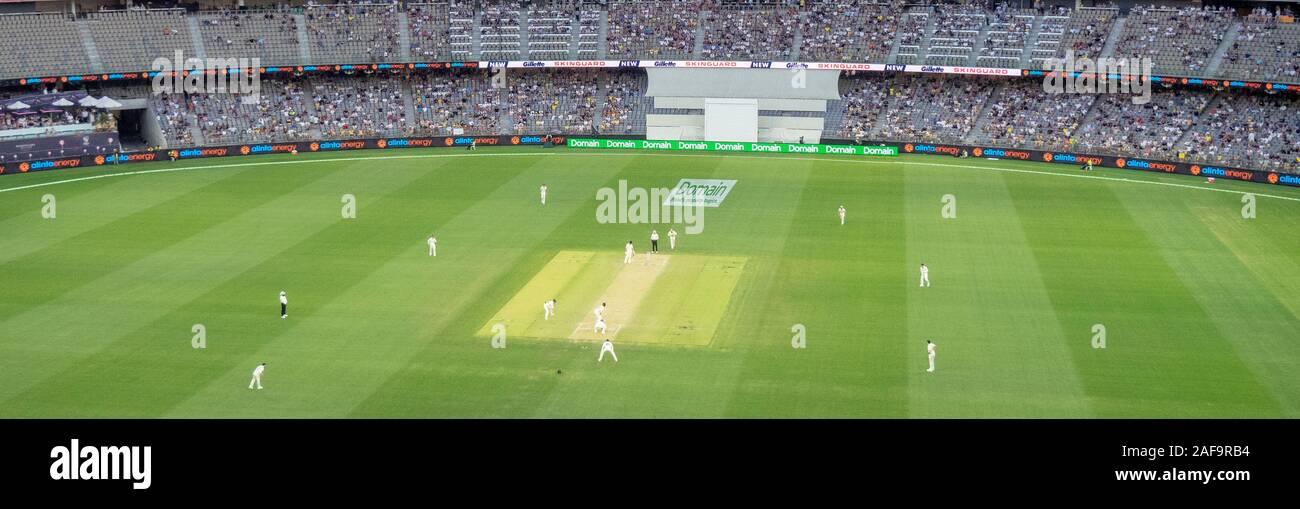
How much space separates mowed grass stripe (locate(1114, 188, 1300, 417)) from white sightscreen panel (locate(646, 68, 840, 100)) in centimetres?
2389

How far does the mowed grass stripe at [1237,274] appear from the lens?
35531 mm

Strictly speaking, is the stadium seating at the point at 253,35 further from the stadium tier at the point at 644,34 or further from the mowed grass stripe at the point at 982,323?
the mowed grass stripe at the point at 982,323

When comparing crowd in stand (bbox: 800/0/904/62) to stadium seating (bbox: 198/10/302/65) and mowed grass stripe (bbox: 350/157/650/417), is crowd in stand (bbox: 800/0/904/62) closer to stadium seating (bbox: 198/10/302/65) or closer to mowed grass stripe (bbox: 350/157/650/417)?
mowed grass stripe (bbox: 350/157/650/417)

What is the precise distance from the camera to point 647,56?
83875mm

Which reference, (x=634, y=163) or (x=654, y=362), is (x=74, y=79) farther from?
(x=654, y=362)

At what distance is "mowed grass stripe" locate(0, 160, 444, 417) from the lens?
107 ft

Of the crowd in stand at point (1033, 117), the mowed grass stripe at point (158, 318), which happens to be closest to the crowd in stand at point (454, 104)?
the mowed grass stripe at point (158, 318)

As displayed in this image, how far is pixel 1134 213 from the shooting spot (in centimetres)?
5681

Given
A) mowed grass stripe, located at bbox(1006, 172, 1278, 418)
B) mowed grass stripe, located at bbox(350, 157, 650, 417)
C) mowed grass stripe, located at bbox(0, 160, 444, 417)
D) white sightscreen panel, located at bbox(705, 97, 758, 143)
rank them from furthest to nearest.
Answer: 1. white sightscreen panel, located at bbox(705, 97, 758, 143)
2. mowed grass stripe, located at bbox(0, 160, 444, 417)
3. mowed grass stripe, located at bbox(1006, 172, 1278, 418)
4. mowed grass stripe, located at bbox(350, 157, 650, 417)

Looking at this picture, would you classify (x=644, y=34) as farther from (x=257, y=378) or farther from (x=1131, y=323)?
(x=257, y=378)

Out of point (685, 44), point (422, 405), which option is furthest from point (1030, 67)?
point (422, 405)

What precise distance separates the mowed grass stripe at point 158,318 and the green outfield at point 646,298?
14 cm
